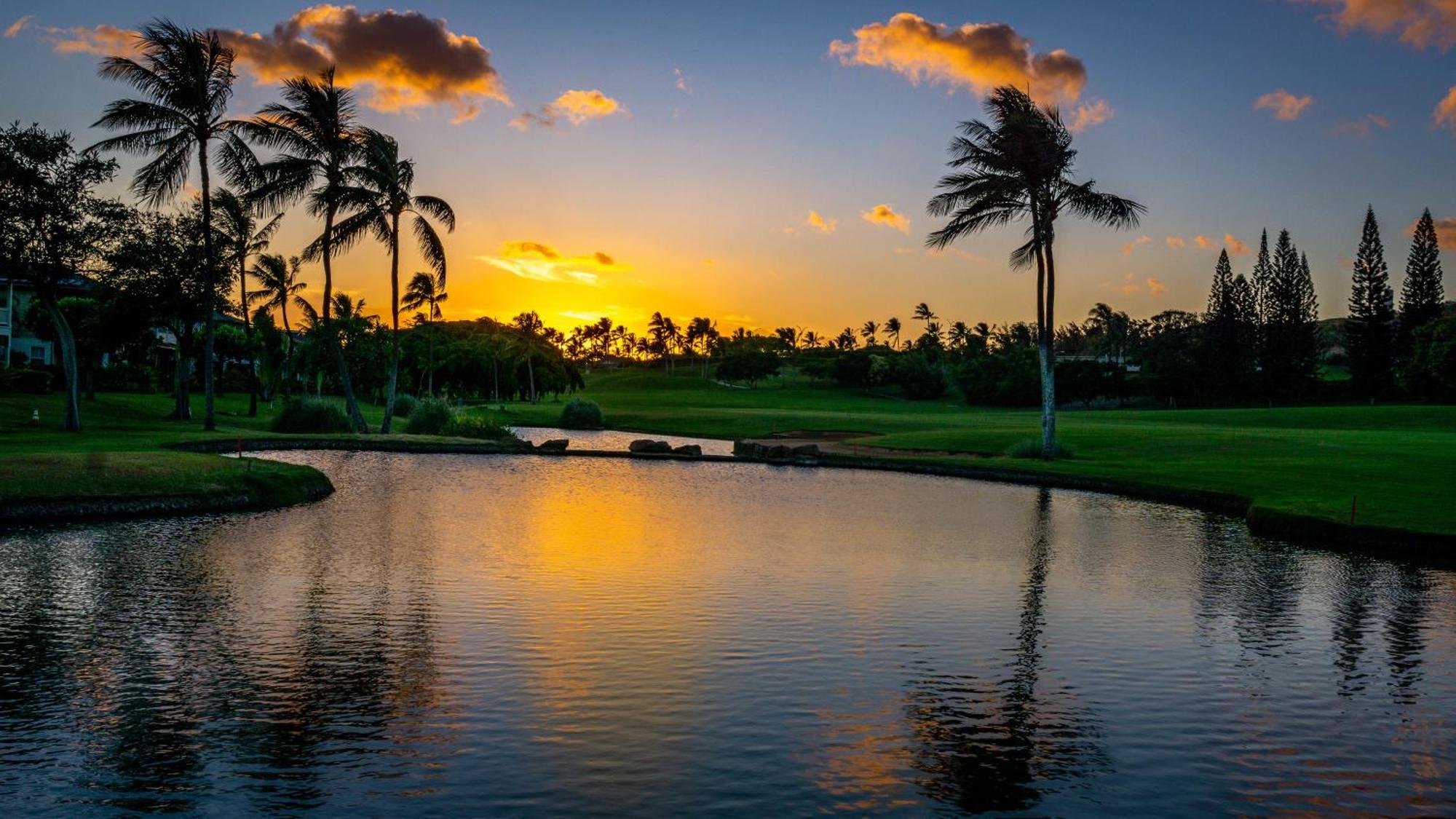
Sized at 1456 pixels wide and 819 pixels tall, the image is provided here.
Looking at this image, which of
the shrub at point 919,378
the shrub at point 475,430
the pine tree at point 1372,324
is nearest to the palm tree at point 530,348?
the shrub at point 919,378

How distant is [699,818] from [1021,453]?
36.4m

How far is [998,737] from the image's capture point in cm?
935

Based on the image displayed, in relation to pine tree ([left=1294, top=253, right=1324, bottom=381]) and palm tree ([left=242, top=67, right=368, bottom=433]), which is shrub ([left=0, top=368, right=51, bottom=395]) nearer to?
palm tree ([left=242, top=67, right=368, bottom=433])

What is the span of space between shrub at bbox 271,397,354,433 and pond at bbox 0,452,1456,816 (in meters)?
27.8

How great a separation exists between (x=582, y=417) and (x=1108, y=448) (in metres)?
36.8

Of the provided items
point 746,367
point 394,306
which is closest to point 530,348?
point 746,367

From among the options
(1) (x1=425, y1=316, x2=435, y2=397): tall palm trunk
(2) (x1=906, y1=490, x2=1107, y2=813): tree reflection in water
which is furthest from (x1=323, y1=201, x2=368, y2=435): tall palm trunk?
→ (2) (x1=906, y1=490, x2=1107, y2=813): tree reflection in water

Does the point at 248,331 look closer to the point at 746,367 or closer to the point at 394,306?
the point at 394,306

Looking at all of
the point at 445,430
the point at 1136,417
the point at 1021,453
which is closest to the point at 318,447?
the point at 445,430

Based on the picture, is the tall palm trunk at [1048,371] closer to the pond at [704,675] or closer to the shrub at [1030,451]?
the shrub at [1030,451]

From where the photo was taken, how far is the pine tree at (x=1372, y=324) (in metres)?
116

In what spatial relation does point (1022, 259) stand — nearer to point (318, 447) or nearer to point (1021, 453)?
point (1021, 453)

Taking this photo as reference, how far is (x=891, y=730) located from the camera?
372 inches

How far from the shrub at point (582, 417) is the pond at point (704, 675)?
48.5 meters
